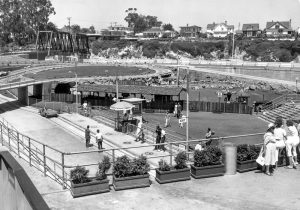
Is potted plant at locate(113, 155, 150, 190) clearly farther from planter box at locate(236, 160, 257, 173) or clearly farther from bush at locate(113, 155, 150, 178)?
planter box at locate(236, 160, 257, 173)

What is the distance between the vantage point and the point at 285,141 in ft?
44.2

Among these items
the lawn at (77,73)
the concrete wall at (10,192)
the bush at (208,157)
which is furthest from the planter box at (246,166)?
the lawn at (77,73)

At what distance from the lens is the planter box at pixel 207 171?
12.2 metres

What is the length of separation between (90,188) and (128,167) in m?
1.20

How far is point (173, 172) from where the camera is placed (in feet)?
38.9

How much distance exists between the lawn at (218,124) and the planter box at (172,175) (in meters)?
18.5

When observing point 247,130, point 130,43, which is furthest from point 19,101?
point 130,43

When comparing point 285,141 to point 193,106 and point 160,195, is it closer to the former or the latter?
point 160,195

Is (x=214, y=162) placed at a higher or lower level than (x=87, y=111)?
higher

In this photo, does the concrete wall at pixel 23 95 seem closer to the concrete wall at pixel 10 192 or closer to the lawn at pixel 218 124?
the lawn at pixel 218 124

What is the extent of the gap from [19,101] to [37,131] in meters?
20.3

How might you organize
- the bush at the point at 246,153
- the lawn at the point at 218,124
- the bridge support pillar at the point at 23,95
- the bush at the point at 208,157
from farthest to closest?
the bridge support pillar at the point at 23,95 → the lawn at the point at 218,124 → the bush at the point at 246,153 → the bush at the point at 208,157

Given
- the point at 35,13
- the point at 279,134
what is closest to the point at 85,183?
the point at 279,134

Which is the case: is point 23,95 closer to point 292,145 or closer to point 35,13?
point 292,145
